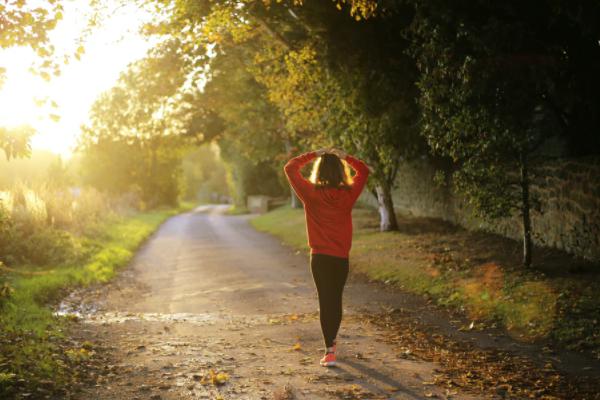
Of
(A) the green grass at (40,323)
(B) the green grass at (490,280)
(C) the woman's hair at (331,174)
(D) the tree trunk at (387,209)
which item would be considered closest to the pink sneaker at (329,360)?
(C) the woman's hair at (331,174)

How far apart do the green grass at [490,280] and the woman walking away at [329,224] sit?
2711 millimetres

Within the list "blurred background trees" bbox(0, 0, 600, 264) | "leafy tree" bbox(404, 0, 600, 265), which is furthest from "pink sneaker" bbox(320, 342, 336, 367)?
"leafy tree" bbox(404, 0, 600, 265)

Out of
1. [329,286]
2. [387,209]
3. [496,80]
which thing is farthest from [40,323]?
[387,209]

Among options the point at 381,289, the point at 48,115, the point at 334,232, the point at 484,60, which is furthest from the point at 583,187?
the point at 48,115

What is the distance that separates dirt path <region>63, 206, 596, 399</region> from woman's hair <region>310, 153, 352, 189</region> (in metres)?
1.89

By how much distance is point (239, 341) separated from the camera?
784 centimetres

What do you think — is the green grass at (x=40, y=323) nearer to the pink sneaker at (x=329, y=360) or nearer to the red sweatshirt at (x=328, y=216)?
the pink sneaker at (x=329, y=360)

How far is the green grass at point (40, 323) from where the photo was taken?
615 centimetres

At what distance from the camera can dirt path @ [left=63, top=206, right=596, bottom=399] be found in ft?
19.1

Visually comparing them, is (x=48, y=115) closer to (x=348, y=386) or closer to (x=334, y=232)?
(x=334, y=232)

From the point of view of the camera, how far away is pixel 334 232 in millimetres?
6543

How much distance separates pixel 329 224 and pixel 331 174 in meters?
0.52

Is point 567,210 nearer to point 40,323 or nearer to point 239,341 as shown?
point 239,341

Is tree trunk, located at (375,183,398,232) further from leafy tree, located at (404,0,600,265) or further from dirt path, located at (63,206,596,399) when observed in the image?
leafy tree, located at (404,0,600,265)
